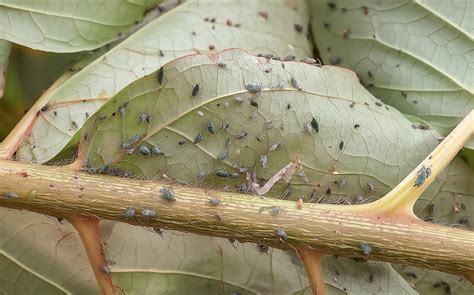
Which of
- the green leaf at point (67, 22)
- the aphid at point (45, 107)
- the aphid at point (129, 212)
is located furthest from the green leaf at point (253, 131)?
the green leaf at point (67, 22)

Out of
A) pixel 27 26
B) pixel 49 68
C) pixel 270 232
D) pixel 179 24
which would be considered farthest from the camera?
pixel 49 68

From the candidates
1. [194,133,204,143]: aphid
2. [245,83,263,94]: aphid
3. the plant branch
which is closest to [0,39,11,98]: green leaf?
the plant branch

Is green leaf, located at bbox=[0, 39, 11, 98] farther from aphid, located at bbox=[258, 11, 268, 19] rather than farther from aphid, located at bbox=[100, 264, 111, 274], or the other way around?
aphid, located at bbox=[258, 11, 268, 19]

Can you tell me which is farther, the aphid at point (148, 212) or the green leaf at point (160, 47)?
the green leaf at point (160, 47)

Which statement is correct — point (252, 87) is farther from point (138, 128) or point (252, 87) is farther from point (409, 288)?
point (409, 288)

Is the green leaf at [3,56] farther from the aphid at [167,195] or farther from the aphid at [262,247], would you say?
the aphid at [262,247]

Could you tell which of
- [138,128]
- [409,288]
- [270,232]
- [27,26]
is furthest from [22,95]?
[409,288]
